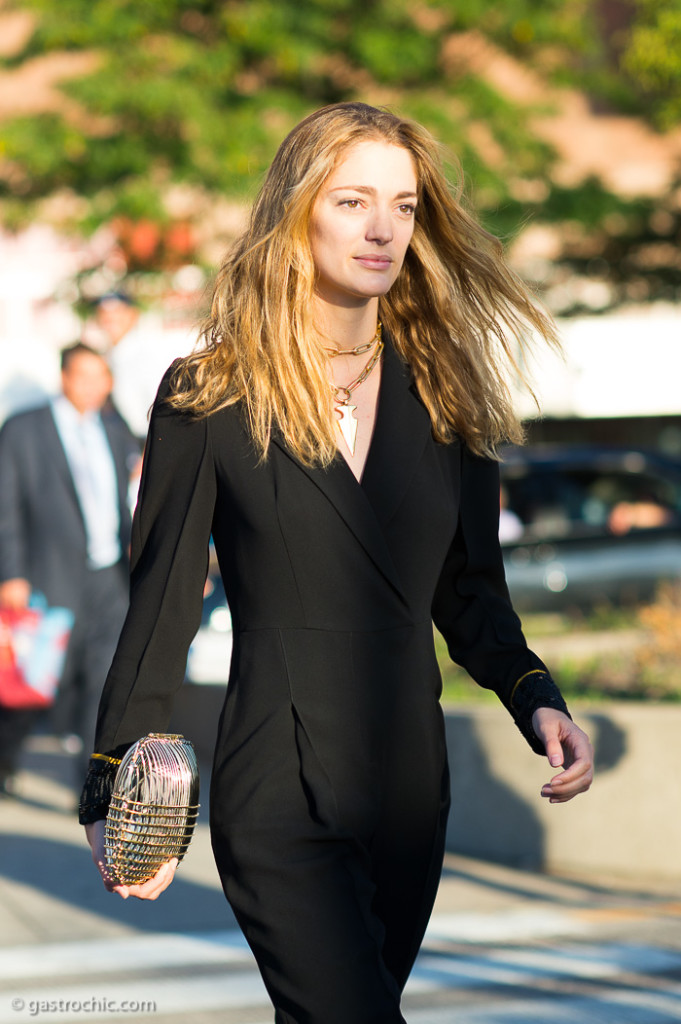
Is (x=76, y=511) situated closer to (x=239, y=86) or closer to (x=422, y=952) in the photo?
(x=422, y=952)

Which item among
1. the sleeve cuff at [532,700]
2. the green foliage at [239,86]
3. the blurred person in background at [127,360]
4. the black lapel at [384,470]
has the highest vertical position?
the green foliage at [239,86]

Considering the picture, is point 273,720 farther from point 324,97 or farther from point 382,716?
point 324,97

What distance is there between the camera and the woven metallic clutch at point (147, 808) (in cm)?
228

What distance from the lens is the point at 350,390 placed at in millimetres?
2693

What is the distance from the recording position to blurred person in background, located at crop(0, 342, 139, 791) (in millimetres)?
6828

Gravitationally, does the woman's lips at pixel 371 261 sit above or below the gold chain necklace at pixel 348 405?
above

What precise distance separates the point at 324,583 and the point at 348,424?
319mm

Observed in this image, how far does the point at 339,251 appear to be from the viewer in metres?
2.59

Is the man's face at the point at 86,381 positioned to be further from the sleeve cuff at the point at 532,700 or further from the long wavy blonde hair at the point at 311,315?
the sleeve cuff at the point at 532,700

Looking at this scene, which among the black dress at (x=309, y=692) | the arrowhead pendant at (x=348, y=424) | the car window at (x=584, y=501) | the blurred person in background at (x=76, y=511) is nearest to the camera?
the black dress at (x=309, y=692)

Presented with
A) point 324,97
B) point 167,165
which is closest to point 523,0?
point 324,97

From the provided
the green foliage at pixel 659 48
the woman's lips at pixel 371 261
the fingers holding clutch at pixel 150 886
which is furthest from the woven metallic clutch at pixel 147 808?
the green foliage at pixel 659 48

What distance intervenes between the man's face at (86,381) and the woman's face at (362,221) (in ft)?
14.1

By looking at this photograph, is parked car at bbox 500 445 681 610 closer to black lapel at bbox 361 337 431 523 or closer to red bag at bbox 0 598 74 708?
red bag at bbox 0 598 74 708
